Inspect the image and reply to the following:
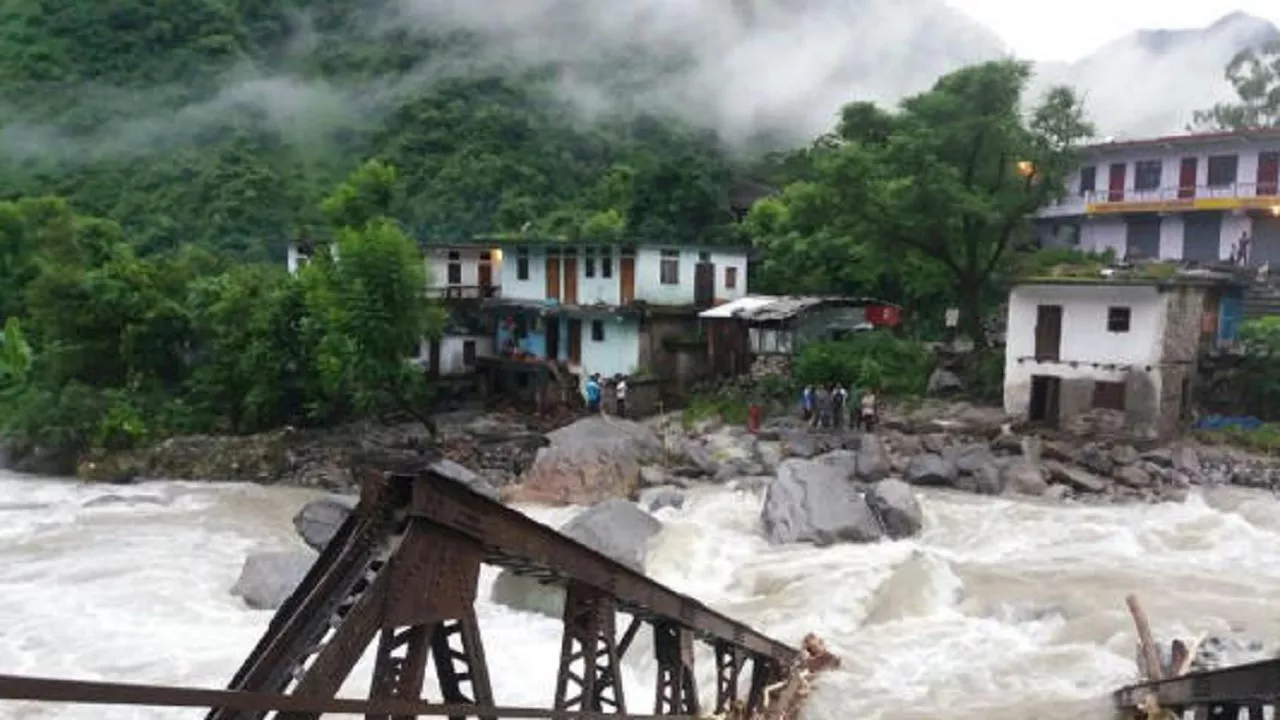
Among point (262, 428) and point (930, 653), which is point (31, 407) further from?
point (930, 653)

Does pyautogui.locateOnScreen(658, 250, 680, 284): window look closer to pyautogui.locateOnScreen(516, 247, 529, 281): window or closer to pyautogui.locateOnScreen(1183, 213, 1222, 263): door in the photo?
pyautogui.locateOnScreen(516, 247, 529, 281): window

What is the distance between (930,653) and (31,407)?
3229 cm

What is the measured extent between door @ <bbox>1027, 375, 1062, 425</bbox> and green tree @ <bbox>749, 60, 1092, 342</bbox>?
516 centimetres

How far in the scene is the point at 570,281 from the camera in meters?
40.4

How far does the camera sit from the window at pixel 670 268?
3838cm

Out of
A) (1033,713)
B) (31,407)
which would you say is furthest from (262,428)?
(1033,713)

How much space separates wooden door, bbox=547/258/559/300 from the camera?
41125 millimetres

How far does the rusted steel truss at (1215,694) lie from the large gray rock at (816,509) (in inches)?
363

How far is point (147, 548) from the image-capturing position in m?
23.2

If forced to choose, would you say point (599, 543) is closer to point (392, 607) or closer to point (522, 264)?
point (392, 607)

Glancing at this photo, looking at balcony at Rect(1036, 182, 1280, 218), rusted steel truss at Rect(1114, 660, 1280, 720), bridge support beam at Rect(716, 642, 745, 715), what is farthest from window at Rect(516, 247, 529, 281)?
rusted steel truss at Rect(1114, 660, 1280, 720)

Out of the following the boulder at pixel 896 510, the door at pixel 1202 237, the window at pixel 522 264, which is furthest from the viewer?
the door at pixel 1202 237

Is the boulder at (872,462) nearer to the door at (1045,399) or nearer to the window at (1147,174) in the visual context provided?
the door at (1045,399)

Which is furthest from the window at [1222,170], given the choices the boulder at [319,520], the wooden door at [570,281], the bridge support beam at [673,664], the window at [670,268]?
the bridge support beam at [673,664]
